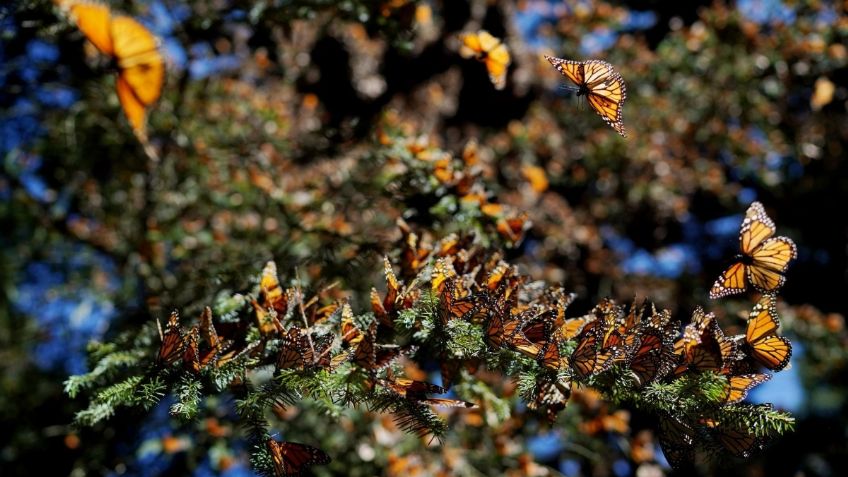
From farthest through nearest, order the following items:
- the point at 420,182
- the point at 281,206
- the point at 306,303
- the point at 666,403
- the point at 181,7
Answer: the point at 181,7, the point at 281,206, the point at 420,182, the point at 306,303, the point at 666,403

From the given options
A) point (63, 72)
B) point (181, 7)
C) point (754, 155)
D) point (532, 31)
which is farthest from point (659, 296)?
point (63, 72)

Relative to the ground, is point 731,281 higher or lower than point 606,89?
lower

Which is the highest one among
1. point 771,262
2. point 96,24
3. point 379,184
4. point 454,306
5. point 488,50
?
point 96,24

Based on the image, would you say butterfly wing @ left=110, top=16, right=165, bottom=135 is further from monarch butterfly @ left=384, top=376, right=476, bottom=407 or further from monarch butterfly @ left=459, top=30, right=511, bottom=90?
monarch butterfly @ left=384, top=376, right=476, bottom=407

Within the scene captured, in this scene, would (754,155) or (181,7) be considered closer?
(181,7)

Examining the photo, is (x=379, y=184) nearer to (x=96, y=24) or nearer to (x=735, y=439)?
(x=96, y=24)

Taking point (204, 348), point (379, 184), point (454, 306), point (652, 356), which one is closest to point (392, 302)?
point (454, 306)

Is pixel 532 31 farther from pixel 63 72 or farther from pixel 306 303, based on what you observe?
pixel 306 303

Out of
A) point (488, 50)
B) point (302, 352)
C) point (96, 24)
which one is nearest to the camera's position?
point (302, 352)
